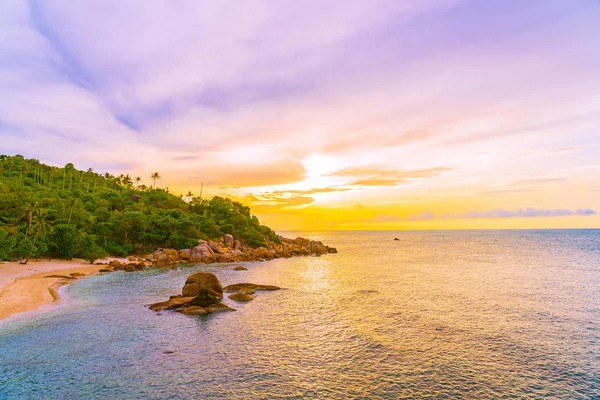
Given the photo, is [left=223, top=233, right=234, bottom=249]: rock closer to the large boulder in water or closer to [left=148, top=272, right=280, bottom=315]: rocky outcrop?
[left=148, top=272, right=280, bottom=315]: rocky outcrop

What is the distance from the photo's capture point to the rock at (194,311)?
102ft

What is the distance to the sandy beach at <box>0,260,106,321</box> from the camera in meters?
31.8

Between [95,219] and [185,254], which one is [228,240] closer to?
[185,254]

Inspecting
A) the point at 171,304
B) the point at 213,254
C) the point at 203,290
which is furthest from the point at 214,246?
the point at 203,290

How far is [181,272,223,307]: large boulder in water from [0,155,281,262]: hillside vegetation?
37.8 metres

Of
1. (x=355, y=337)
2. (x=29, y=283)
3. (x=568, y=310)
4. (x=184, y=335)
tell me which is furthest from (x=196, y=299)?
(x=568, y=310)

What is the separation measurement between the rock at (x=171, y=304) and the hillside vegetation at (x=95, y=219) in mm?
36831

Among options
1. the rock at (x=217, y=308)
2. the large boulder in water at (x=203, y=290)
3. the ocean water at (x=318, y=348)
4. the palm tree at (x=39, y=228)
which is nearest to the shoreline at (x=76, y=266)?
the palm tree at (x=39, y=228)

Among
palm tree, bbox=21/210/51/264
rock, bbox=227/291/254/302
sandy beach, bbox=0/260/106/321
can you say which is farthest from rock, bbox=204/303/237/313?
palm tree, bbox=21/210/51/264

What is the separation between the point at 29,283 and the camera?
40.7 metres

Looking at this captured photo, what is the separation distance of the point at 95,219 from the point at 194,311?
60348 millimetres

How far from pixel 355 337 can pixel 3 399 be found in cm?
2024

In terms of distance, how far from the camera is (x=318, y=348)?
22359mm

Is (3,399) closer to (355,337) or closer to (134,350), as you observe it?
(134,350)
